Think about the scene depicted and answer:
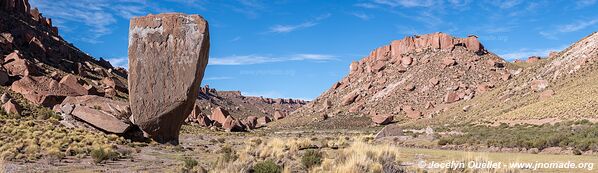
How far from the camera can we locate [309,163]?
1407 centimetres

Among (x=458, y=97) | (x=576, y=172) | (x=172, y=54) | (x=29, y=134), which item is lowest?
(x=576, y=172)

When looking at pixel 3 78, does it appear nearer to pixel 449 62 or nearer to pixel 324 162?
pixel 324 162

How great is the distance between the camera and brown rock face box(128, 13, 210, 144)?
69.1 feet

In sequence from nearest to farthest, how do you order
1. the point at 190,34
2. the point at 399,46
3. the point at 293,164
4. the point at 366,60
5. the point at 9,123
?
1. the point at 293,164
2. the point at 190,34
3. the point at 9,123
4. the point at 399,46
5. the point at 366,60

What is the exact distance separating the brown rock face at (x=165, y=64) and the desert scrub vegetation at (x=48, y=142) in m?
2.32

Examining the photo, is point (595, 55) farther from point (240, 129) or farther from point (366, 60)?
point (366, 60)

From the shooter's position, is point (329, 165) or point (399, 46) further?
point (399, 46)

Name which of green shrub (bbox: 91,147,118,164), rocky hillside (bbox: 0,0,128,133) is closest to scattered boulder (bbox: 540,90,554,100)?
rocky hillside (bbox: 0,0,128,133)

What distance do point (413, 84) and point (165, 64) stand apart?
79444 mm

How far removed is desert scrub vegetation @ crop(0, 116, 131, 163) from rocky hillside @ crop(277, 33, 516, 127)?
197 ft

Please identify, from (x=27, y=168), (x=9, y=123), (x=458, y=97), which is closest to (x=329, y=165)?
(x=27, y=168)

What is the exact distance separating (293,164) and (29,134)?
52.8ft

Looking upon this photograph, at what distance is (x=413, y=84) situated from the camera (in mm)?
95500

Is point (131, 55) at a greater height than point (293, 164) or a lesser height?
greater
